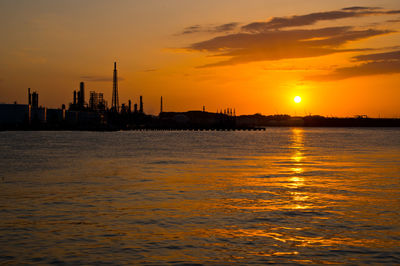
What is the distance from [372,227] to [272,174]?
2223cm

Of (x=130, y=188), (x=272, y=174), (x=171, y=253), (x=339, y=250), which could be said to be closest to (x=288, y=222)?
(x=339, y=250)

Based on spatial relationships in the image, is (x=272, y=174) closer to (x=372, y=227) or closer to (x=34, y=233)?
(x=372, y=227)

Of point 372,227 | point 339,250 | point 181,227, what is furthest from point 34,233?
point 372,227

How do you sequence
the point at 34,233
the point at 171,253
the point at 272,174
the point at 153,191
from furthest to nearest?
the point at 272,174
the point at 153,191
the point at 34,233
the point at 171,253

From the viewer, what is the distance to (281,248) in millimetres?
16078

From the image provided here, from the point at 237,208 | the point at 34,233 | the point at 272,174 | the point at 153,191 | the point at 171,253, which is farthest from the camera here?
the point at 272,174

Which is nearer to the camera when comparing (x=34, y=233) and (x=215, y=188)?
(x=34, y=233)

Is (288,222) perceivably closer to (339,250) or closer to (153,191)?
(339,250)

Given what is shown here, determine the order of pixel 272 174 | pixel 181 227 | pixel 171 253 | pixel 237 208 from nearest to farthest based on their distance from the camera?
pixel 171 253, pixel 181 227, pixel 237 208, pixel 272 174

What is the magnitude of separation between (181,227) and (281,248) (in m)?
4.68

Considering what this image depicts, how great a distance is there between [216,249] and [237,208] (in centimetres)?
782

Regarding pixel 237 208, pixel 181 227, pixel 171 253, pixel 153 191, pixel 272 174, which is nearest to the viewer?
pixel 171 253

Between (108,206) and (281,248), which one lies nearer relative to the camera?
(281,248)

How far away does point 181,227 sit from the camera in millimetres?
19312
